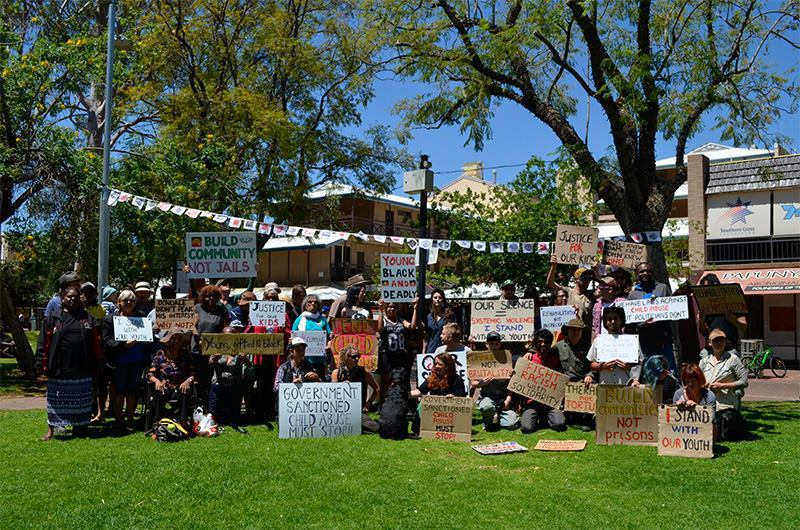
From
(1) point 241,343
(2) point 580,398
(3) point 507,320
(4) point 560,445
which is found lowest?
(4) point 560,445

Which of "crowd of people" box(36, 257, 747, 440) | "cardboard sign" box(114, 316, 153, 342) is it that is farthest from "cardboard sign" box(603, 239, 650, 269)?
"cardboard sign" box(114, 316, 153, 342)

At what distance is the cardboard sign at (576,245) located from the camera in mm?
12055

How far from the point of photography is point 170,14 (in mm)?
22953

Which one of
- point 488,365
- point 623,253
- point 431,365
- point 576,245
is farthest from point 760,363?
point 431,365

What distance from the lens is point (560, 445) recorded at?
29.0 ft

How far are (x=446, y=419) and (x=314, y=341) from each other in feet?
7.19

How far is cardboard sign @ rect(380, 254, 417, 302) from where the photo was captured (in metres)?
12.0

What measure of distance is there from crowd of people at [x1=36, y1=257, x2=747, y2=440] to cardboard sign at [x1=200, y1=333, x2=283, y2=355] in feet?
0.79

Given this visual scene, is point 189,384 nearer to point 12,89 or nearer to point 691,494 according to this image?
point 691,494

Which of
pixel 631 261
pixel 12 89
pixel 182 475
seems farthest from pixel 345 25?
pixel 182 475

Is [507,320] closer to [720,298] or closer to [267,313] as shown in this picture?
[720,298]

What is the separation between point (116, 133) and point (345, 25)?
8071mm

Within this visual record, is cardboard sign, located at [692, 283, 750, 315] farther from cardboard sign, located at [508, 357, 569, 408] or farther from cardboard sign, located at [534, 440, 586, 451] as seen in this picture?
cardboard sign, located at [534, 440, 586, 451]

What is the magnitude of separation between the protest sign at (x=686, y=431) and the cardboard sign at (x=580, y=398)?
4.35 feet
